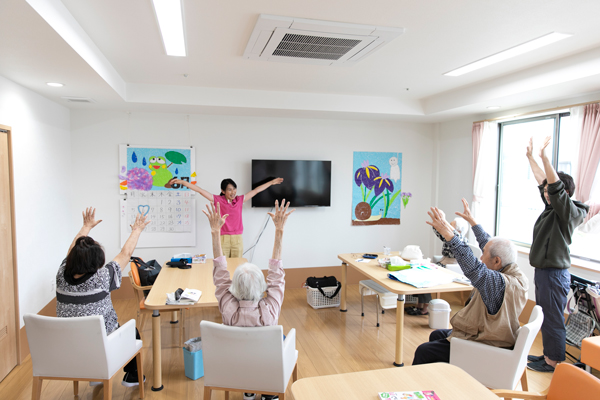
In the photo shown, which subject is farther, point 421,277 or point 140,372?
point 421,277

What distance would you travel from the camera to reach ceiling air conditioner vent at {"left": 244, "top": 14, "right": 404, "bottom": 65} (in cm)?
269

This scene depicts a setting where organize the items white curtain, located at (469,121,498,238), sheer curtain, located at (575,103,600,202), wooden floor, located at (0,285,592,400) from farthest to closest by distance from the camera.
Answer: white curtain, located at (469,121,498,238) < sheer curtain, located at (575,103,600,202) < wooden floor, located at (0,285,592,400)

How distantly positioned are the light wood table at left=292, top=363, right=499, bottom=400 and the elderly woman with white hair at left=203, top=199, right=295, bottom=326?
1.74 ft

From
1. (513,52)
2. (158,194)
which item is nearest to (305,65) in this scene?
(513,52)

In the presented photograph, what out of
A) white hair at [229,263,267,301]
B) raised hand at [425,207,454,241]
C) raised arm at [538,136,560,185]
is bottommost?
white hair at [229,263,267,301]

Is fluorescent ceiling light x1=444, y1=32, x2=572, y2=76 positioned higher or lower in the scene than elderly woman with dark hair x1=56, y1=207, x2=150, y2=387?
higher

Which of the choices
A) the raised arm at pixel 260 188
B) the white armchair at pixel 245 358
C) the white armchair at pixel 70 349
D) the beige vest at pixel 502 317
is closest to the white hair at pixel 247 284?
the white armchair at pixel 245 358

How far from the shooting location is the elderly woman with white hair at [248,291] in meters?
2.27

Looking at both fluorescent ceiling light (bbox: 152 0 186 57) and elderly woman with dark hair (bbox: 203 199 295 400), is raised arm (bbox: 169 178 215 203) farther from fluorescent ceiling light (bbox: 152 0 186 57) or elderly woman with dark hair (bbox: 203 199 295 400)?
elderly woman with dark hair (bbox: 203 199 295 400)

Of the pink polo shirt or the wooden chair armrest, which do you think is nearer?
the wooden chair armrest

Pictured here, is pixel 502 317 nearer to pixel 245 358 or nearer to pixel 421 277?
pixel 421 277

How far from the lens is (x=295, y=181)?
225 inches

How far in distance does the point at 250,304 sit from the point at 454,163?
468 cm

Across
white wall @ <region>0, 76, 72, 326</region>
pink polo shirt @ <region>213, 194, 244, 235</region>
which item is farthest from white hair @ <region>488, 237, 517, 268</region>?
white wall @ <region>0, 76, 72, 326</region>
